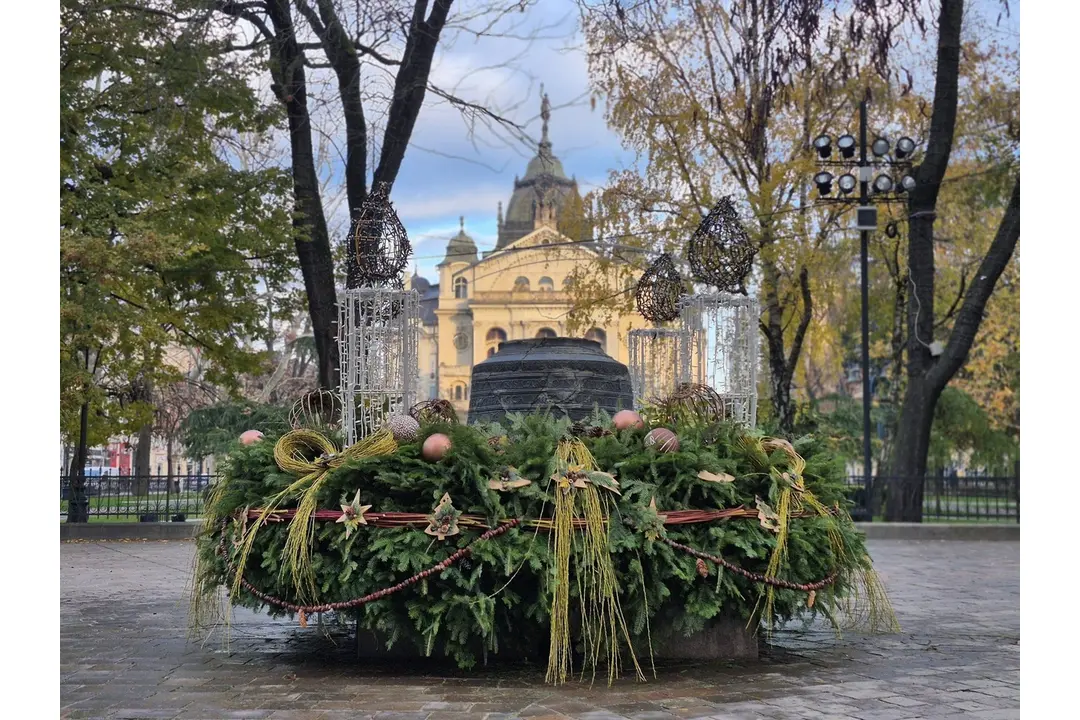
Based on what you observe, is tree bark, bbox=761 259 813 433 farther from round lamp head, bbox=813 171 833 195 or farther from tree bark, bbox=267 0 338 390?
tree bark, bbox=267 0 338 390

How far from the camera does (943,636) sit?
26.9 ft

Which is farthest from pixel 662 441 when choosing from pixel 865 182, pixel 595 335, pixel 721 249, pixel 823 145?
pixel 595 335

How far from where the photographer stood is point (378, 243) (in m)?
9.29

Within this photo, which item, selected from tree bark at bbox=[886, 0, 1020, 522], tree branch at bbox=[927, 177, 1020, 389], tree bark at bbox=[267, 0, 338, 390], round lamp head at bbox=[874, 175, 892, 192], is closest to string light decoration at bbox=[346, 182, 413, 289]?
tree bark at bbox=[267, 0, 338, 390]

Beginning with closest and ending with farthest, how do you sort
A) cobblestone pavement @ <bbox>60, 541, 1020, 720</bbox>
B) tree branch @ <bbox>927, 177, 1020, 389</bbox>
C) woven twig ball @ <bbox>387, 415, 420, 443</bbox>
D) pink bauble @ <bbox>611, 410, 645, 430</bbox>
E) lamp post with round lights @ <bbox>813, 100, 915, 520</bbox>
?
cobblestone pavement @ <bbox>60, 541, 1020, 720</bbox>, woven twig ball @ <bbox>387, 415, 420, 443</bbox>, pink bauble @ <bbox>611, 410, 645, 430</bbox>, tree branch @ <bbox>927, 177, 1020, 389</bbox>, lamp post with round lights @ <bbox>813, 100, 915, 520</bbox>

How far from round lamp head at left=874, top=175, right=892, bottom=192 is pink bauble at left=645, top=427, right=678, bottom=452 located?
1404cm

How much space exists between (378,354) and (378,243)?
43.1 inches

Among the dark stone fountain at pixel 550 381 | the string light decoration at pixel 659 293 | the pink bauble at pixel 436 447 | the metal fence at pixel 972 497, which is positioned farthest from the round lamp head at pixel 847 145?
the pink bauble at pixel 436 447

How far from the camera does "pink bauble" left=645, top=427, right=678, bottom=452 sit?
665cm

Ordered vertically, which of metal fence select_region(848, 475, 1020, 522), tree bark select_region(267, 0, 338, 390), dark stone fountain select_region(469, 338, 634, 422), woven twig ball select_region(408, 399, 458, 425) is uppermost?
tree bark select_region(267, 0, 338, 390)

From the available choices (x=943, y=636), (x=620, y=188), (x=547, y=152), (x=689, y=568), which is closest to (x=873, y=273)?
(x=620, y=188)

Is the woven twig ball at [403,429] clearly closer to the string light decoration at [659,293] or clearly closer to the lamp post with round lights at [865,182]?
the string light decoration at [659,293]

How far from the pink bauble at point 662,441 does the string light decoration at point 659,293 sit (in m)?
5.11

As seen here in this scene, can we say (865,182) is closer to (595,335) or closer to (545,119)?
(545,119)
